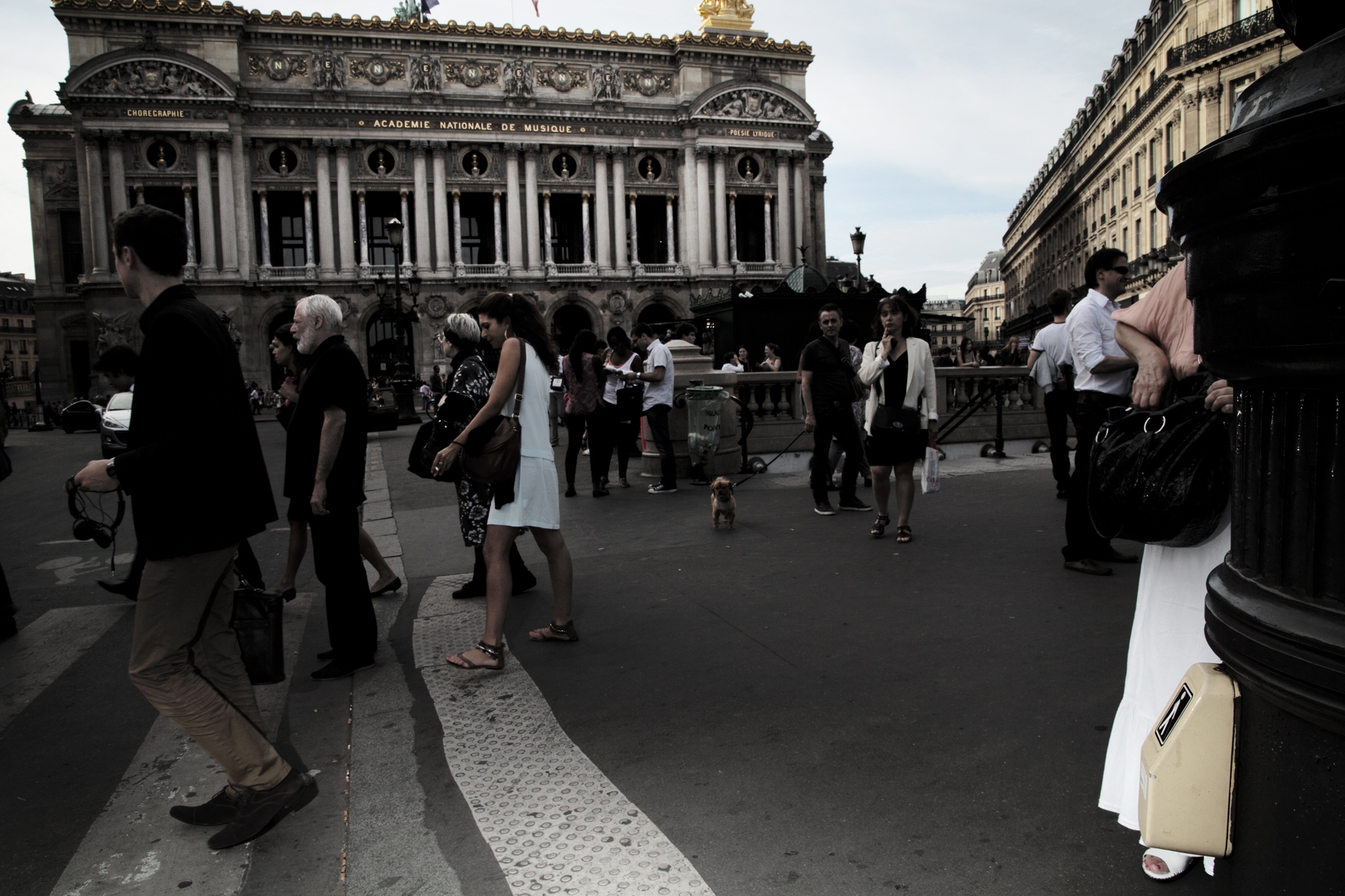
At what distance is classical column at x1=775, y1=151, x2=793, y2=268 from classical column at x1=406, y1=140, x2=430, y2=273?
20.5 m

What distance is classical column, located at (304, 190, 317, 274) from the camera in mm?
49625

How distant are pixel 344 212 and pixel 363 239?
1709 mm

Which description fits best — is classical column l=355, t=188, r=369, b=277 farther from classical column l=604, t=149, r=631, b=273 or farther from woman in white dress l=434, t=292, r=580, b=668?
woman in white dress l=434, t=292, r=580, b=668

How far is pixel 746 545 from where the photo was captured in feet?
25.0

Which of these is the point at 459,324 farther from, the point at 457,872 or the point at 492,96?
the point at 492,96

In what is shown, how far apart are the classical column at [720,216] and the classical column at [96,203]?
106 feet

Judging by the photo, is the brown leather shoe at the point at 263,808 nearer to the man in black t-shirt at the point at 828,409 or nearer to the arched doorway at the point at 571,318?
the man in black t-shirt at the point at 828,409

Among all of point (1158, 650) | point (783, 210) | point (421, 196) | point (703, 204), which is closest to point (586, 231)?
point (703, 204)

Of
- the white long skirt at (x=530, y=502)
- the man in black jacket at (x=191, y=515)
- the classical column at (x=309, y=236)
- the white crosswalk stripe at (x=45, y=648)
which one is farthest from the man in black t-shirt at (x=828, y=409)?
the classical column at (x=309, y=236)

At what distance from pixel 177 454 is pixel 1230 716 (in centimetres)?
303

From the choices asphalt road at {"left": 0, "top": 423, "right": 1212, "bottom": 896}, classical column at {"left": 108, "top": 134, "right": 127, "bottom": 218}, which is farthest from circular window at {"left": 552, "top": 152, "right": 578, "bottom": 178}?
asphalt road at {"left": 0, "top": 423, "right": 1212, "bottom": 896}

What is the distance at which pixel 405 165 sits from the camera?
50812mm

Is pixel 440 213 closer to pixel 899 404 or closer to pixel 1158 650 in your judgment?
pixel 899 404

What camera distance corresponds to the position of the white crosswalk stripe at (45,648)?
4777 millimetres
